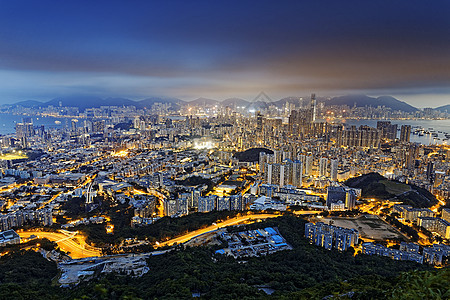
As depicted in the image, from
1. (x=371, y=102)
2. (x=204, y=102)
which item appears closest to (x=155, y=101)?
(x=204, y=102)

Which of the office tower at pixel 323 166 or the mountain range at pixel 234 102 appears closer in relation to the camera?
the office tower at pixel 323 166

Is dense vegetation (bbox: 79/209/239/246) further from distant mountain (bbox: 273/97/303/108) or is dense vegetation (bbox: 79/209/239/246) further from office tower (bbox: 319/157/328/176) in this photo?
distant mountain (bbox: 273/97/303/108)

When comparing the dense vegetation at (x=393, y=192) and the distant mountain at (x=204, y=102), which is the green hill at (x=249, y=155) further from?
the distant mountain at (x=204, y=102)

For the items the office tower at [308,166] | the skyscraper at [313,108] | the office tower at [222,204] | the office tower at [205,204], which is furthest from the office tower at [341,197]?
the skyscraper at [313,108]

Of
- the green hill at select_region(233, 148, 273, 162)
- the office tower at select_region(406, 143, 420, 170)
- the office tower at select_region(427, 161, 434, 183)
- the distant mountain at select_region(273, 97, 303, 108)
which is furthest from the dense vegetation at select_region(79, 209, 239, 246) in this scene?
the distant mountain at select_region(273, 97, 303, 108)

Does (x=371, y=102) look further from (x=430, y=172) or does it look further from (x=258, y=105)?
(x=430, y=172)

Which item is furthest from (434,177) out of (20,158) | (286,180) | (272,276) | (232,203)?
(20,158)
